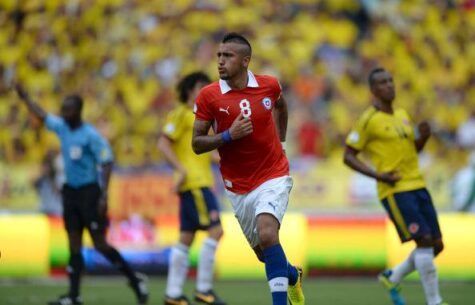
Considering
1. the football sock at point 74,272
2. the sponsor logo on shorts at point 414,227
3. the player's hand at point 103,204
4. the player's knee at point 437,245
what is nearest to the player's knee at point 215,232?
the player's hand at point 103,204

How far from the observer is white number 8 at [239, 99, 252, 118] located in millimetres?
8242

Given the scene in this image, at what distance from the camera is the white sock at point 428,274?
10273mm

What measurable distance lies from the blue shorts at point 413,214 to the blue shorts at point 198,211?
2.19 m

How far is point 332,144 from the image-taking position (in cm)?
1964

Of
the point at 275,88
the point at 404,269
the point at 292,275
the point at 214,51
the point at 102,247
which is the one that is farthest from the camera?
the point at 214,51

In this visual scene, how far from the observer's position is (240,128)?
7.93m

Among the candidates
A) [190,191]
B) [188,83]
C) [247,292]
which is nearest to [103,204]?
[190,191]

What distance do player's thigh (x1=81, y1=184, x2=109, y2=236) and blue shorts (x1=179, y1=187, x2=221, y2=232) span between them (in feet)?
3.21

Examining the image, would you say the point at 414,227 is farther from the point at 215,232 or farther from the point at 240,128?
the point at 240,128

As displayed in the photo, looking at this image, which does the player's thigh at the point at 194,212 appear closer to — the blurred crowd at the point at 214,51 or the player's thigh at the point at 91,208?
the player's thigh at the point at 91,208

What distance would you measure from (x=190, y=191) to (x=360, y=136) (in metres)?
2.25

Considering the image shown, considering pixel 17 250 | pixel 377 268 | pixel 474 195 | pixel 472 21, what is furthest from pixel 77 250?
pixel 472 21

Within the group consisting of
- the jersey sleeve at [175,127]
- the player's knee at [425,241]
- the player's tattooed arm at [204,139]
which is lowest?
the player's knee at [425,241]

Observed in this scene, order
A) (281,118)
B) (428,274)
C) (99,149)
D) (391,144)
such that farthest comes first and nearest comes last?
(99,149) → (391,144) → (428,274) → (281,118)
